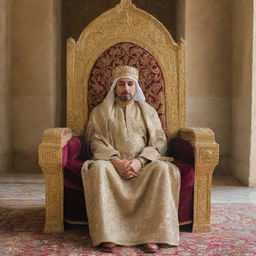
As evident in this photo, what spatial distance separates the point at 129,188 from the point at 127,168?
0.50 feet

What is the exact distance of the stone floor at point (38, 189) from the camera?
4504mm

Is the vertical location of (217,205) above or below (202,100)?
below

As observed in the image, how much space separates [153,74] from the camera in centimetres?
392

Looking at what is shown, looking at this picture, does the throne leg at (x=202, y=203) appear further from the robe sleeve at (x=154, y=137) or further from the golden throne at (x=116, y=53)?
the golden throne at (x=116, y=53)

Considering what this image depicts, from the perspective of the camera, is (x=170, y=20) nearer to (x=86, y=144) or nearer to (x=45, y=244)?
(x=86, y=144)

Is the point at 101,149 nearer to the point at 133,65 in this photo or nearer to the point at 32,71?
the point at 133,65

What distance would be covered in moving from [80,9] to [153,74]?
414 centimetres

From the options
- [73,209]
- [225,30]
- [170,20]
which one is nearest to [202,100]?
[225,30]

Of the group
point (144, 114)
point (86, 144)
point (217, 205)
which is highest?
point (144, 114)

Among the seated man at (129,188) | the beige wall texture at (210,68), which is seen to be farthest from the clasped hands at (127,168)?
the beige wall texture at (210,68)

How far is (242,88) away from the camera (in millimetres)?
5516

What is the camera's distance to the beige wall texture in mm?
5957

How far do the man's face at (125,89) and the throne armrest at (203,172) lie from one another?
2.27 feet

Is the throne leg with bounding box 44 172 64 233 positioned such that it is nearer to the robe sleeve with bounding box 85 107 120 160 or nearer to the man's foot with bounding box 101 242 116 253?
the robe sleeve with bounding box 85 107 120 160
